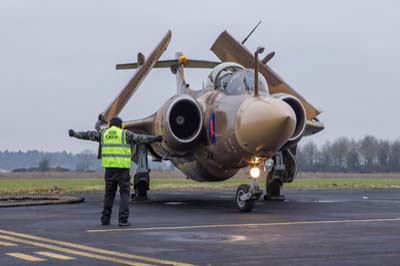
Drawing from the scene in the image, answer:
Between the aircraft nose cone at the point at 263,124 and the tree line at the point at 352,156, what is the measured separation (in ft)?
287

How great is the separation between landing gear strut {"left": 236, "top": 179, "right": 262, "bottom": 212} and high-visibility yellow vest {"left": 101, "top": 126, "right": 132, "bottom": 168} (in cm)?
376

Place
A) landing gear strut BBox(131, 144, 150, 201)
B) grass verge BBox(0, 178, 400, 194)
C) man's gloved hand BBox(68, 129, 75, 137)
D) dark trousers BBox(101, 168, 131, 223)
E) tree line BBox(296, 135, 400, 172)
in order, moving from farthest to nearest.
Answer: tree line BBox(296, 135, 400, 172)
grass verge BBox(0, 178, 400, 194)
landing gear strut BBox(131, 144, 150, 201)
man's gloved hand BBox(68, 129, 75, 137)
dark trousers BBox(101, 168, 131, 223)

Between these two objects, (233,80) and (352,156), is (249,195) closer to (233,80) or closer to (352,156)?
(233,80)

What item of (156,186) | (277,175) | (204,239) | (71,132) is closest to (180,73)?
(277,175)

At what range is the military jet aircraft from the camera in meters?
14.1

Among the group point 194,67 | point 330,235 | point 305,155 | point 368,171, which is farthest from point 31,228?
point 305,155

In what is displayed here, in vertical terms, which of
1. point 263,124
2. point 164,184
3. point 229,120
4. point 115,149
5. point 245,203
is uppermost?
point 229,120

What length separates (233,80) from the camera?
52.1 ft

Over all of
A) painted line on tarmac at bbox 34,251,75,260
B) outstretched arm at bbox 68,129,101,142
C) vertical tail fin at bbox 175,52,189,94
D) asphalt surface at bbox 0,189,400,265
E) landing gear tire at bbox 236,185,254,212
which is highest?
vertical tail fin at bbox 175,52,189,94

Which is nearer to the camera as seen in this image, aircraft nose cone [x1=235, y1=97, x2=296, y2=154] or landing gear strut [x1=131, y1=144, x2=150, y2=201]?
aircraft nose cone [x1=235, y1=97, x2=296, y2=154]

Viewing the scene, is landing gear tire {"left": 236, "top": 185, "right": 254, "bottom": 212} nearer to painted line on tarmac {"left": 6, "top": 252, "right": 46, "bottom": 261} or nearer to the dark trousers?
the dark trousers

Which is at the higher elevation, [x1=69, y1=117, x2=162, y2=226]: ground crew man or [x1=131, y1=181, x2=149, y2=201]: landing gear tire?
[x1=69, y1=117, x2=162, y2=226]: ground crew man

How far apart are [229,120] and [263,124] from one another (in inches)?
64.7

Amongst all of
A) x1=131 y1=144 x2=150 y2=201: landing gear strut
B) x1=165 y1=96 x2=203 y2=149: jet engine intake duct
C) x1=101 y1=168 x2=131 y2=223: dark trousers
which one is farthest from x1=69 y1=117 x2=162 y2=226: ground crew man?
x1=131 y1=144 x2=150 y2=201: landing gear strut
